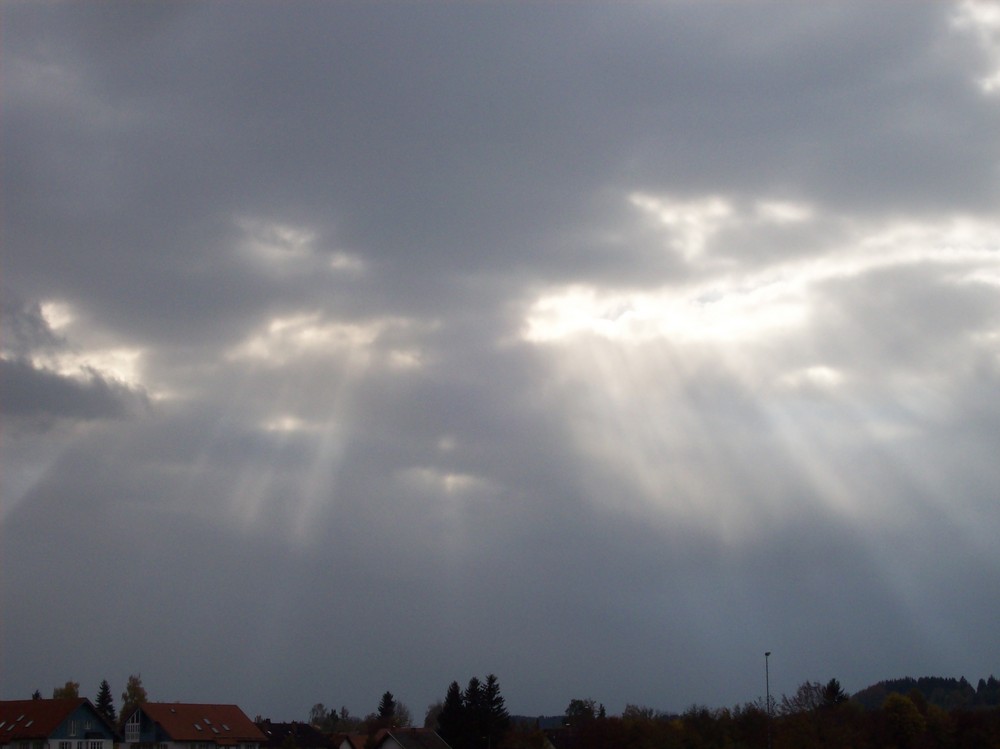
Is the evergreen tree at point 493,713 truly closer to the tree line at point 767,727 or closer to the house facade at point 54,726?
the tree line at point 767,727

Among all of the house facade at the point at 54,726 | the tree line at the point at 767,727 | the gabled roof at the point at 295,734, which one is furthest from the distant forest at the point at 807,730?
the house facade at the point at 54,726

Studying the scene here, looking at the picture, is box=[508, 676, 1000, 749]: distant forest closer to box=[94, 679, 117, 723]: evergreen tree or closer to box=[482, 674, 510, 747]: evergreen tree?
box=[482, 674, 510, 747]: evergreen tree

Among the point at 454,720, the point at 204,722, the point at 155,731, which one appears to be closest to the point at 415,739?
the point at 454,720

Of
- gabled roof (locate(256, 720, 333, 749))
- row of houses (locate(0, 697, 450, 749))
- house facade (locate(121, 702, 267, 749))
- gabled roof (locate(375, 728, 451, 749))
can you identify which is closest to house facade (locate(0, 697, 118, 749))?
row of houses (locate(0, 697, 450, 749))

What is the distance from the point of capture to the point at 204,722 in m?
124

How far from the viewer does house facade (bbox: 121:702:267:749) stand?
118 m

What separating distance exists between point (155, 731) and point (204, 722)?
6741mm

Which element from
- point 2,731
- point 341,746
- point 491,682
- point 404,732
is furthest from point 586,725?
point 2,731

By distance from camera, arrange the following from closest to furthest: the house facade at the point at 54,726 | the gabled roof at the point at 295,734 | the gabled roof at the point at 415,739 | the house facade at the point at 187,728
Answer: the house facade at the point at 54,726, the house facade at the point at 187,728, the gabled roof at the point at 415,739, the gabled roof at the point at 295,734

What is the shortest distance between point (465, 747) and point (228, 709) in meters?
30.1

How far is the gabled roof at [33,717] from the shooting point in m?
106

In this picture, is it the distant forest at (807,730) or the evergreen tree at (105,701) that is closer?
the distant forest at (807,730)

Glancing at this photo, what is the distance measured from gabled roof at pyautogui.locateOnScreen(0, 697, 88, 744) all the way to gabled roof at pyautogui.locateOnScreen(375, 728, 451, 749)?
39745 millimetres

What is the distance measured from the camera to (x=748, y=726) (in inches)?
5094
